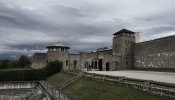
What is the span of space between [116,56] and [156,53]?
947cm

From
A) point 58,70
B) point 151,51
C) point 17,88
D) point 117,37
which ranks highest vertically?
point 117,37

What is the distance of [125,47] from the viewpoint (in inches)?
1951

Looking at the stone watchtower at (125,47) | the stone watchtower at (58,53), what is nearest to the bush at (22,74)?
the stone watchtower at (58,53)

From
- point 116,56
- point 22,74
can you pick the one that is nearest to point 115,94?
point 22,74

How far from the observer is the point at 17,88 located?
39.5 meters

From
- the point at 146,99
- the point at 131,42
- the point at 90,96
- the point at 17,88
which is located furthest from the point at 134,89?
the point at 131,42

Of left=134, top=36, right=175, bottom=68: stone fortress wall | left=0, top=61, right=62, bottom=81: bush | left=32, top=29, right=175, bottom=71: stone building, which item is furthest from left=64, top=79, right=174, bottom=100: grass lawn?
left=32, top=29, right=175, bottom=71: stone building

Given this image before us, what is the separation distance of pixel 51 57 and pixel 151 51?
20883 mm

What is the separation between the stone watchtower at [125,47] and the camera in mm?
49469

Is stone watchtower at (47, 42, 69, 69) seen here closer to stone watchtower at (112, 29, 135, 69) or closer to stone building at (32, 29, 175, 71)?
stone building at (32, 29, 175, 71)

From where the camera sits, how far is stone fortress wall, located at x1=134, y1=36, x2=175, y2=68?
1523 inches

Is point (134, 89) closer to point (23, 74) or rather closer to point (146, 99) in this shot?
point (146, 99)

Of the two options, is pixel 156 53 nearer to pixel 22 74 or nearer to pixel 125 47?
pixel 125 47

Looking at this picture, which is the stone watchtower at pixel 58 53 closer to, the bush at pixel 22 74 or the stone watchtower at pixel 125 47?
the bush at pixel 22 74
